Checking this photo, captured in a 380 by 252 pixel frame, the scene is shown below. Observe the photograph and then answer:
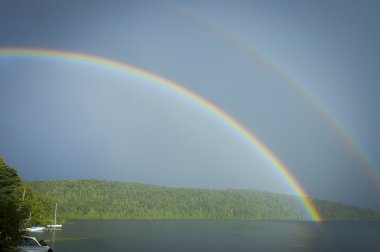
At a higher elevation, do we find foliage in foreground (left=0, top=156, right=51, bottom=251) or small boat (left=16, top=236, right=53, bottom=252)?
foliage in foreground (left=0, top=156, right=51, bottom=251)

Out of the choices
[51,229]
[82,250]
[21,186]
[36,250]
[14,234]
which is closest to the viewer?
[14,234]

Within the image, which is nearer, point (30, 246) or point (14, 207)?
point (14, 207)

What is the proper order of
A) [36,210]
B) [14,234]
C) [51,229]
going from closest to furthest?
[14,234]
[36,210]
[51,229]

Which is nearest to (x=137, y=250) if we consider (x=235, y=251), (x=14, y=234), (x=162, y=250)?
(x=162, y=250)

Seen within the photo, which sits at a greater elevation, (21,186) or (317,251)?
(21,186)

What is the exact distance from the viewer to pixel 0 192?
252 ft

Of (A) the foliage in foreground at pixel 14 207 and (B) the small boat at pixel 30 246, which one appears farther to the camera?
(B) the small boat at pixel 30 246

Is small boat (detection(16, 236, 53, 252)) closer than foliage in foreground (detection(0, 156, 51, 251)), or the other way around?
foliage in foreground (detection(0, 156, 51, 251))

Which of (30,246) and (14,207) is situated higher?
(14,207)

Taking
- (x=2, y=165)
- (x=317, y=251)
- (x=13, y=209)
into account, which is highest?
(x=2, y=165)

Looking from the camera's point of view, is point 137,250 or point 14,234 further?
point 137,250

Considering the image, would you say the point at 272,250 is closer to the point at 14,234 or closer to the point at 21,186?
the point at 21,186

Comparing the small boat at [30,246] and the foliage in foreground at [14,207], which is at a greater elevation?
the foliage in foreground at [14,207]

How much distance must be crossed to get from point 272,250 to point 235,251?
9345mm
